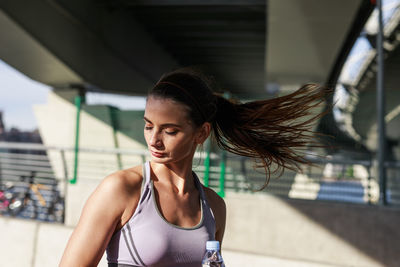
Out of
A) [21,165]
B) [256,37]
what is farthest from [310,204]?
[256,37]

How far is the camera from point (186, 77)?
82.4 inches

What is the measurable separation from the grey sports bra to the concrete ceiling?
500 centimetres

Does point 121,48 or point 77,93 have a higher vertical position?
point 121,48

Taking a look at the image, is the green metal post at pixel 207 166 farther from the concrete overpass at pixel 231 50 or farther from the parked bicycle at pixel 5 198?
the parked bicycle at pixel 5 198

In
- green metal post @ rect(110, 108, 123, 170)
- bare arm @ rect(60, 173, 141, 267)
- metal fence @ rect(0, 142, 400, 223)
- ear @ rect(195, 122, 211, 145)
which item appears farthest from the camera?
green metal post @ rect(110, 108, 123, 170)

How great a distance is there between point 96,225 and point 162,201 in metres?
0.31

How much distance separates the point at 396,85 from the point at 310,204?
58.8 feet

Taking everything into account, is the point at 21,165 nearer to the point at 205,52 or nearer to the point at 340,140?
the point at 340,140

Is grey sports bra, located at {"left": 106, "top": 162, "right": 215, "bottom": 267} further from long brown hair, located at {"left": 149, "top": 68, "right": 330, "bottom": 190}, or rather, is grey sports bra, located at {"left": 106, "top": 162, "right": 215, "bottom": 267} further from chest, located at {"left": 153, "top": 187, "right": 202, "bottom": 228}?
long brown hair, located at {"left": 149, "top": 68, "right": 330, "bottom": 190}

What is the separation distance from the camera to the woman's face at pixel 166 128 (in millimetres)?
1959

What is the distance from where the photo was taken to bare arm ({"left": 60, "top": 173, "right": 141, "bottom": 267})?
1.82 m

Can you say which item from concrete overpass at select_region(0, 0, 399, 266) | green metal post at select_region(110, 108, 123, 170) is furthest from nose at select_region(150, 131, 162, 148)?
green metal post at select_region(110, 108, 123, 170)

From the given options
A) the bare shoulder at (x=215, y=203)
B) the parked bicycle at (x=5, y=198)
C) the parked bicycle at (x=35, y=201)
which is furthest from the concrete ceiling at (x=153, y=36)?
the bare shoulder at (x=215, y=203)

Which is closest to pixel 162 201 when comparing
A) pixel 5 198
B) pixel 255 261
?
pixel 255 261
